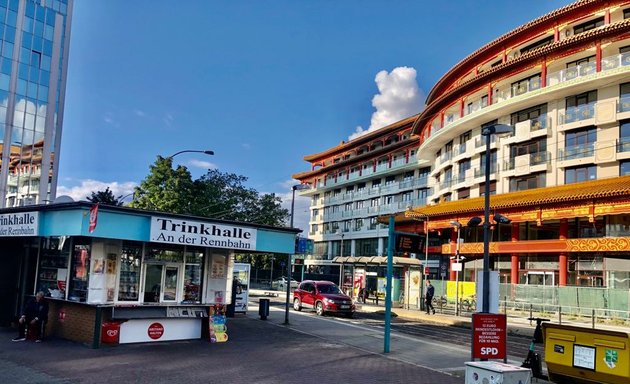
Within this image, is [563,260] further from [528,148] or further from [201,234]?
[201,234]

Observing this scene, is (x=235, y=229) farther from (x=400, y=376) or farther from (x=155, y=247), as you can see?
(x=400, y=376)

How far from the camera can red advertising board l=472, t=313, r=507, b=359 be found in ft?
40.7

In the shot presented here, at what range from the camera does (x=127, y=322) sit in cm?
1542

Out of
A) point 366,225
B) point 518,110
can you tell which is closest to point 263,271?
point 366,225

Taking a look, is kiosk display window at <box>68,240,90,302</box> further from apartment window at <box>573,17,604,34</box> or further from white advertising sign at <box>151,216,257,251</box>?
apartment window at <box>573,17,604,34</box>

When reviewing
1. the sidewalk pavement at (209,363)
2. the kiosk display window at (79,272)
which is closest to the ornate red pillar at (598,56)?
the sidewalk pavement at (209,363)

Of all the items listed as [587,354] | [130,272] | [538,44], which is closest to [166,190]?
[130,272]

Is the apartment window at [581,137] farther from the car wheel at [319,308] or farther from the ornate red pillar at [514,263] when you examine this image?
the car wheel at [319,308]

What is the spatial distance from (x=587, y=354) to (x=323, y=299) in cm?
1868

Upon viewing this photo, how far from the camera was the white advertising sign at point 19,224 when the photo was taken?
15953 mm

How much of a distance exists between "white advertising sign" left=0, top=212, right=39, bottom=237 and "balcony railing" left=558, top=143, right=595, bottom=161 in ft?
111

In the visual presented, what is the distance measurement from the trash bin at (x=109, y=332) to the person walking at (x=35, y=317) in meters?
2.14

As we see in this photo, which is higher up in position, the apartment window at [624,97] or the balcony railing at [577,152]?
the apartment window at [624,97]

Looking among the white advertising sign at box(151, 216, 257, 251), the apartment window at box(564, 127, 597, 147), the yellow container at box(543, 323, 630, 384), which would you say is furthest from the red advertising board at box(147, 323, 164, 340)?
the apartment window at box(564, 127, 597, 147)
